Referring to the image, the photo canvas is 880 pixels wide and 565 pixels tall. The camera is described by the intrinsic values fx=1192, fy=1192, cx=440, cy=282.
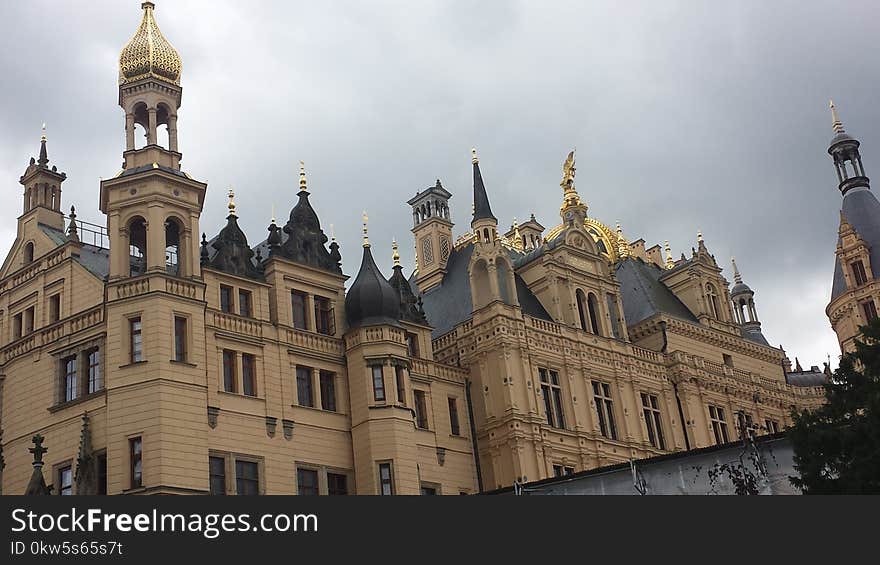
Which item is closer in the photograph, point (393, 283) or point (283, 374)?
point (283, 374)

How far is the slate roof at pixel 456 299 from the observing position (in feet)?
205

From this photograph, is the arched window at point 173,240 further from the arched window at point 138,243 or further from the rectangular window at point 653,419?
the rectangular window at point 653,419

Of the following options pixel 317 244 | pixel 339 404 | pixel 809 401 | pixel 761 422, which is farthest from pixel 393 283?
pixel 809 401

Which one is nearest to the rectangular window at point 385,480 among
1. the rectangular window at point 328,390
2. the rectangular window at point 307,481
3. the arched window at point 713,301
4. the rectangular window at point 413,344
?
the rectangular window at point 307,481

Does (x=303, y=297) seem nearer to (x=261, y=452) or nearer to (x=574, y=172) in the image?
(x=261, y=452)

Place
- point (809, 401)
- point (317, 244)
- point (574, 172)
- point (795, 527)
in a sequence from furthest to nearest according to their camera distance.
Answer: point (809, 401)
point (574, 172)
point (317, 244)
point (795, 527)

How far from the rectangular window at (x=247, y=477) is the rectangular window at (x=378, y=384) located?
253 inches

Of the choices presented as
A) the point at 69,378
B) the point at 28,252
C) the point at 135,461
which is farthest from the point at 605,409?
the point at 28,252

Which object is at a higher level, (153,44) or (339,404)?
(153,44)

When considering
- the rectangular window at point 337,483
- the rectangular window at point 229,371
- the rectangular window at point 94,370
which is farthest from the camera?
the rectangular window at point 337,483

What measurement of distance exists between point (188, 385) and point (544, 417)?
18721mm

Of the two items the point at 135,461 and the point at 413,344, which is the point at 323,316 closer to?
the point at 413,344

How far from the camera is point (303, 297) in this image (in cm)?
5266

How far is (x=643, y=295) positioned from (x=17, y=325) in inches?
1413
